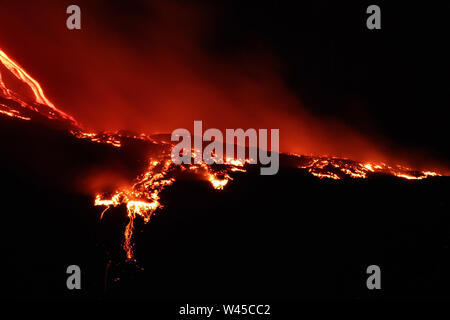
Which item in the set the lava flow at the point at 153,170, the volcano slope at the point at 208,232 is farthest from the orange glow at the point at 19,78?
the volcano slope at the point at 208,232

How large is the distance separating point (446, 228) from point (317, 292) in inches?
114

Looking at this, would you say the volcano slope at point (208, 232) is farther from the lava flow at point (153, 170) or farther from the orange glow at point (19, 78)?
the orange glow at point (19, 78)

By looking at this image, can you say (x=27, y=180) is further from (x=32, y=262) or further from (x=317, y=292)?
(x=317, y=292)

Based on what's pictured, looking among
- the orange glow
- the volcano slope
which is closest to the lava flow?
the orange glow

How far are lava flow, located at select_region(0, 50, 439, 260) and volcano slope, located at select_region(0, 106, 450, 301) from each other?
0.38 ft

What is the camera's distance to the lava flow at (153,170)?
537 cm

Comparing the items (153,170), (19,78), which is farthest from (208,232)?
(19,78)

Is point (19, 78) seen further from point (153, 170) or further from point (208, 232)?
point (208, 232)

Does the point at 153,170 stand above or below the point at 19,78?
below

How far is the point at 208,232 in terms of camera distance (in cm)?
524

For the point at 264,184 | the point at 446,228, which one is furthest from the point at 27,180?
the point at 446,228

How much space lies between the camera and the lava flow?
5367 mm

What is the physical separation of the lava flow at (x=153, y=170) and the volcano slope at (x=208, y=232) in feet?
0.38

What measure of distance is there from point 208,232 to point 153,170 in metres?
1.75
